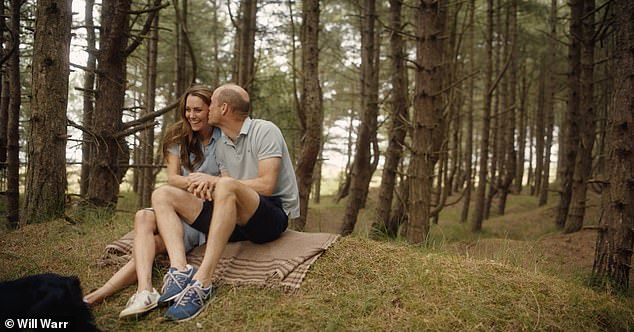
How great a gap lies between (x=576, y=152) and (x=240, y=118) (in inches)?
376

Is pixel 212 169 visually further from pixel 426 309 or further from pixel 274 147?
pixel 426 309

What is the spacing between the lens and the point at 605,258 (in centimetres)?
520

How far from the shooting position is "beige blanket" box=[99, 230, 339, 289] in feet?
11.9

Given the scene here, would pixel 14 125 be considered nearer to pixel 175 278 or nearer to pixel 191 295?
pixel 175 278

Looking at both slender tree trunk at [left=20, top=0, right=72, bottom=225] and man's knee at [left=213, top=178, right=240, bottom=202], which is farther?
slender tree trunk at [left=20, top=0, right=72, bottom=225]

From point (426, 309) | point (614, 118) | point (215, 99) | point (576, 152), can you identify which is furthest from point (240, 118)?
point (576, 152)

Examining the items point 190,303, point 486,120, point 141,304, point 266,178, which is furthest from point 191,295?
point 486,120

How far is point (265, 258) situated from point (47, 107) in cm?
331

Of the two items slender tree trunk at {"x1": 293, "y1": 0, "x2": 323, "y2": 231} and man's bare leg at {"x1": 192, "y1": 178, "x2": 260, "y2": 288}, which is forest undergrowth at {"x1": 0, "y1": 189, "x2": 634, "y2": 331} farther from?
slender tree trunk at {"x1": 293, "y1": 0, "x2": 323, "y2": 231}

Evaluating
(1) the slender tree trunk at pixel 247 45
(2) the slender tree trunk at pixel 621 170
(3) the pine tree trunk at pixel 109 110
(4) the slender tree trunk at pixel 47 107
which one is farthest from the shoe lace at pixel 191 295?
(1) the slender tree trunk at pixel 247 45

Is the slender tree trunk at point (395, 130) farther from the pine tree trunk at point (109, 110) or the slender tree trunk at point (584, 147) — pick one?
the pine tree trunk at point (109, 110)

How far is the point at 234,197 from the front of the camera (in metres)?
3.46

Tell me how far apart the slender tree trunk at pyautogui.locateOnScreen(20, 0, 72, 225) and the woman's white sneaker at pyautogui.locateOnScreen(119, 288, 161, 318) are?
2923 millimetres

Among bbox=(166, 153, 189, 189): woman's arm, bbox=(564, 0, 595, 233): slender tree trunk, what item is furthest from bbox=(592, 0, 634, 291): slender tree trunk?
bbox=(564, 0, 595, 233): slender tree trunk
